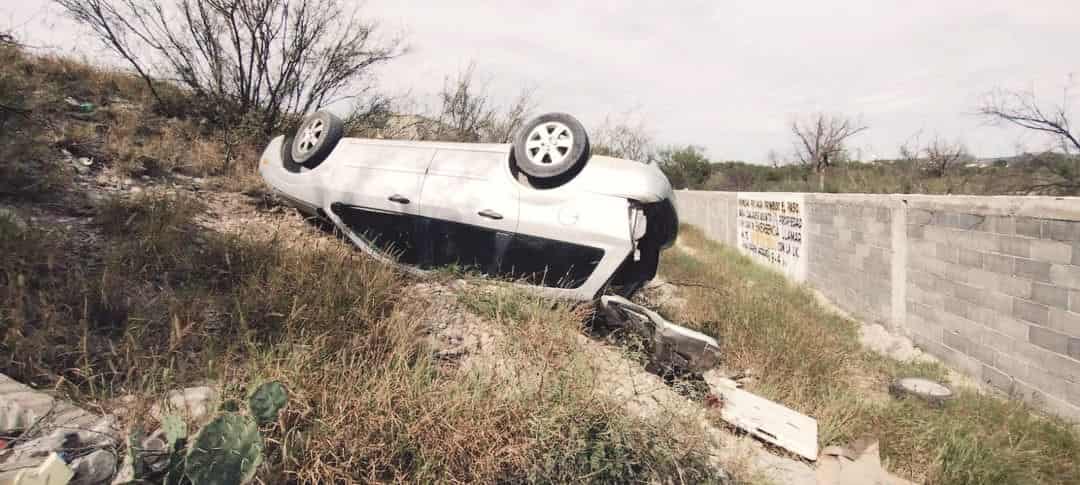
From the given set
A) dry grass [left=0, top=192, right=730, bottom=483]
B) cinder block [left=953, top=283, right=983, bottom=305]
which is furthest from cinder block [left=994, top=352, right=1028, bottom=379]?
dry grass [left=0, top=192, right=730, bottom=483]

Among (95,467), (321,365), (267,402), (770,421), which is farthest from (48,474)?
(770,421)

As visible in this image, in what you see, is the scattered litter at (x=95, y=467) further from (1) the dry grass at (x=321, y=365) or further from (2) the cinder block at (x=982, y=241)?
(2) the cinder block at (x=982, y=241)

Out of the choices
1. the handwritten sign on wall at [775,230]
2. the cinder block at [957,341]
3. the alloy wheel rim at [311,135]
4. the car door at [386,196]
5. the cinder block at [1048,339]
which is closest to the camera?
the cinder block at [1048,339]

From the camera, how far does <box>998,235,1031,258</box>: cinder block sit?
4590mm

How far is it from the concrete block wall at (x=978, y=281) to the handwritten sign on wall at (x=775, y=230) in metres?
1.43

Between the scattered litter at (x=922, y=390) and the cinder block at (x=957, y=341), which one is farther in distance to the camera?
the cinder block at (x=957, y=341)

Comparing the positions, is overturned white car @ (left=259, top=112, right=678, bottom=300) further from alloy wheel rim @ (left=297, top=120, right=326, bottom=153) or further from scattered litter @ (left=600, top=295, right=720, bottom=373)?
scattered litter @ (left=600, top=295, right=720, bottom=373)

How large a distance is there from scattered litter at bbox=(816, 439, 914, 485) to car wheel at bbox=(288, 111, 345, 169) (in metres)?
5.17

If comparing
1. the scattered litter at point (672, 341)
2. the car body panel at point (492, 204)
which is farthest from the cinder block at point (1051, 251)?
the car body panel at point (492, 204)

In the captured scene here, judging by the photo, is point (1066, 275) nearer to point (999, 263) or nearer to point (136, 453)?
point (999, 263)

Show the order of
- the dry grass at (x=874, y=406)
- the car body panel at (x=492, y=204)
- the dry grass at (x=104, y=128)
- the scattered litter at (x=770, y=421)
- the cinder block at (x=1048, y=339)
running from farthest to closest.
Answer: the dry grass at (x=104, y=128)
the cinder block at (x=1048, y=339)
the car body panel at (x=492, y=204)
the scattered litter at (x=770, y=421)
the dry grass at (x=874, y=406)

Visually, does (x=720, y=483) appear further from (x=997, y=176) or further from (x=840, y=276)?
(x=997, y=176)

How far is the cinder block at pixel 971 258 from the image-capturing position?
5.19m

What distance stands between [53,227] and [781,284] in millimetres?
9669
